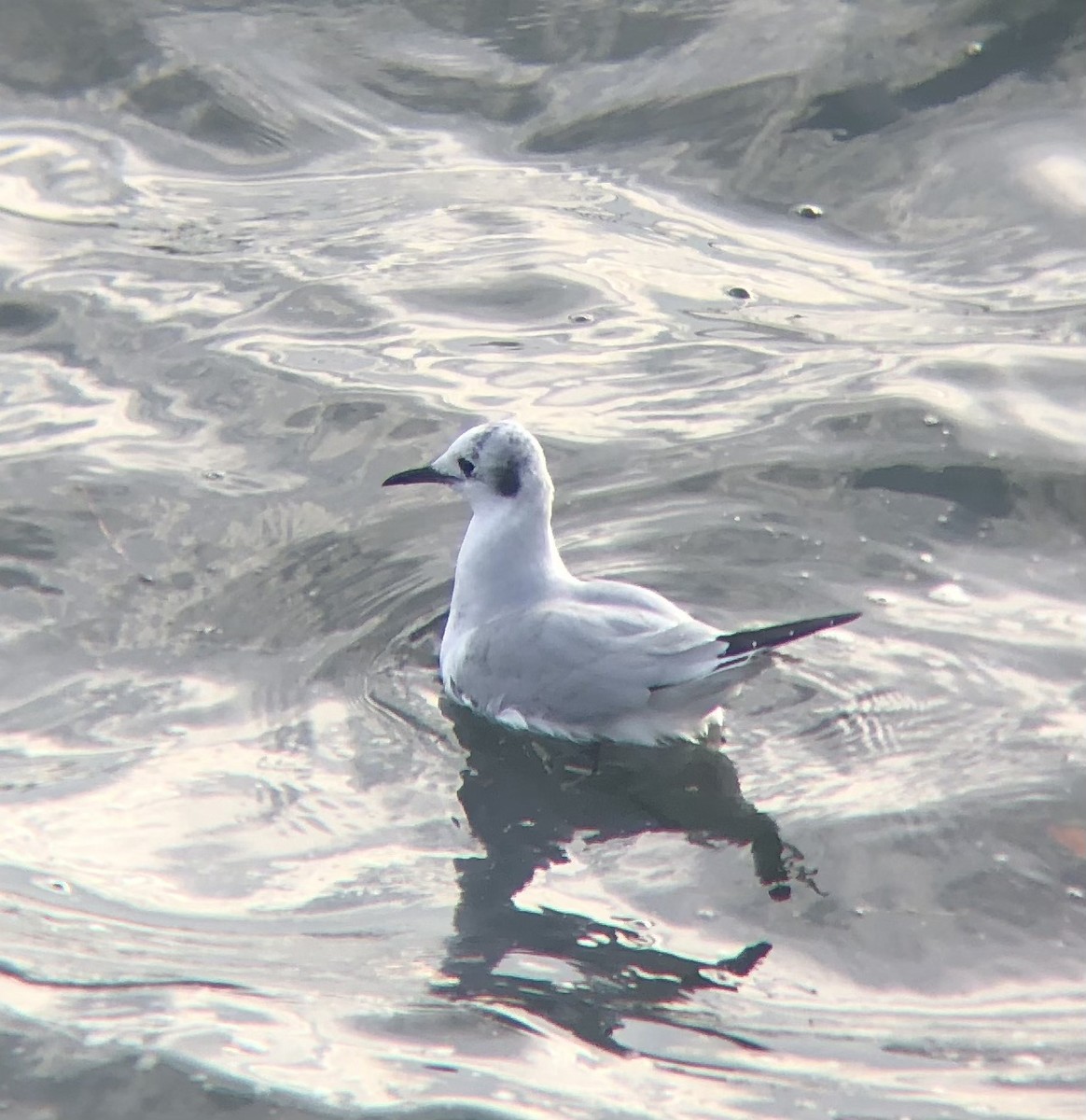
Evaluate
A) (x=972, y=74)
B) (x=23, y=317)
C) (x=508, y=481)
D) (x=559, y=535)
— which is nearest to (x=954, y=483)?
(x=559, y=535)

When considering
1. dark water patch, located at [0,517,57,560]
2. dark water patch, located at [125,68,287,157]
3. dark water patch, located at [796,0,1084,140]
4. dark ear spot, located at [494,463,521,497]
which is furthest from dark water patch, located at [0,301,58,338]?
dark water patch, located at [796,0,1084,140]

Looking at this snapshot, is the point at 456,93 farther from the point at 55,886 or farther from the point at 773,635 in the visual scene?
the point at 55,886

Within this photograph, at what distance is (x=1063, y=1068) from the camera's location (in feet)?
14.4

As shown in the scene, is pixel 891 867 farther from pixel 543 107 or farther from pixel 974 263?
pixel 543 107

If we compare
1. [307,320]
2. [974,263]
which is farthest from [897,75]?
[307,320]

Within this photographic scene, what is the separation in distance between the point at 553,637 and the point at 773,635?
770mm

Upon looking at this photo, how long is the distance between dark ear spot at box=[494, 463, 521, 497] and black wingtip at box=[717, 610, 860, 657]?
1.05 meters

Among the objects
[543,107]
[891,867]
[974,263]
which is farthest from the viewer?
[543,107]

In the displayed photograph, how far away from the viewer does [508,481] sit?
654cm

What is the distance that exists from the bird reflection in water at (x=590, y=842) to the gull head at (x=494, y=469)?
2.62ft

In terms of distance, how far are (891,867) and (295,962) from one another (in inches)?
63.0

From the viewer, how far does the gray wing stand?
5824 mm

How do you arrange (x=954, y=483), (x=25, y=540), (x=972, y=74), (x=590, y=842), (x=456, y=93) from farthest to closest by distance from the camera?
(x=456, y=93) < (x=972, y=74) < (x=954, y=483) < (x=25, y=540) < (x=590, y=842)

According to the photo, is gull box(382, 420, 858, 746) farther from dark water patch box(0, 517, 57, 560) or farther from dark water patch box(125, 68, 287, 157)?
dark water patch box(125, 68, 287, 157)
